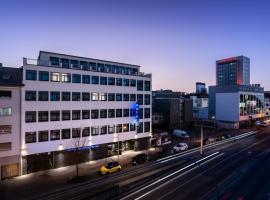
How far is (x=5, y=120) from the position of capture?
35.7m

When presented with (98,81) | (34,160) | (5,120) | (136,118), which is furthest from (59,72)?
(136,118)

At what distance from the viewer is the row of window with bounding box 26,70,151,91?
39281 millimetres

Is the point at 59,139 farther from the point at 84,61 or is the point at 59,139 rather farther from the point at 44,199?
the point at 84,61

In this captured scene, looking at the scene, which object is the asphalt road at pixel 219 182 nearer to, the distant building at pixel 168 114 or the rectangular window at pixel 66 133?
the rectangular window at pixel 66 133

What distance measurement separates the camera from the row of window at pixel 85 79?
129 ft

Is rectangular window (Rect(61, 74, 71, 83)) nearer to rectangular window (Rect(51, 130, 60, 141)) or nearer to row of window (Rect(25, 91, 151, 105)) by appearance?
row of window (Rect(25, 91, 151, 105))

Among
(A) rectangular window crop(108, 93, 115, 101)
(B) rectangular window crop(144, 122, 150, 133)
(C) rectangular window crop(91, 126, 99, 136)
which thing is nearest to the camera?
(C) rectangular window crop(91, 126, 99, 136)

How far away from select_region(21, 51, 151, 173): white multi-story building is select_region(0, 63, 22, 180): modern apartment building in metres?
1.00

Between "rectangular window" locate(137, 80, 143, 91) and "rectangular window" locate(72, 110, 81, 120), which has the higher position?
"rectangular window" locate(137, 80, 143, 91)

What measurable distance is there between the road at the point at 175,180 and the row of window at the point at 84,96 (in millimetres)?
16657

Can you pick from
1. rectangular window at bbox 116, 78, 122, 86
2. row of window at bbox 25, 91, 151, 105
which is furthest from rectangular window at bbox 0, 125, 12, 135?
rectangular window at bbox 116, 78, 122, 86

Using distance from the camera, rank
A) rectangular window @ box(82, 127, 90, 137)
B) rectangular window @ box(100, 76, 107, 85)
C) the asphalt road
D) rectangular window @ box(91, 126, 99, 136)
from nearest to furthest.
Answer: the asphalt road
rectangular window @ box(82, 127, 90, 137)
rectangular window @ box(91, 126, 99, 136)
rectangular window @ box(100, 76, 107, 85)


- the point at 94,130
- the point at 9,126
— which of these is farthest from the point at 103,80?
the point at 9,126

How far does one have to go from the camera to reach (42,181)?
115ft
